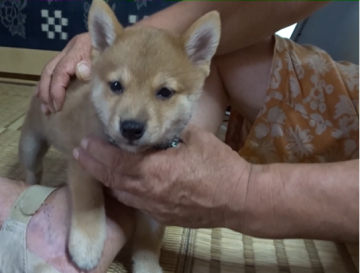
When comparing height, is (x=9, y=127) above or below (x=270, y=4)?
below

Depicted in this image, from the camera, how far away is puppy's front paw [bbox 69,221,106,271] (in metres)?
0.87

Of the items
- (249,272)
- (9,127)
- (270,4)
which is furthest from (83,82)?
(9,127)

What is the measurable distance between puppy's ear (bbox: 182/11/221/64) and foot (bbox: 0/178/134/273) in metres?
0.45

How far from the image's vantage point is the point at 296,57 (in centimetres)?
122

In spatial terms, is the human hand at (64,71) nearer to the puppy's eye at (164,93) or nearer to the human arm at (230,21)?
the human arm at (230,21)

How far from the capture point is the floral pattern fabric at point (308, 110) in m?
1.14

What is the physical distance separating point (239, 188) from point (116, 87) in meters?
0.35

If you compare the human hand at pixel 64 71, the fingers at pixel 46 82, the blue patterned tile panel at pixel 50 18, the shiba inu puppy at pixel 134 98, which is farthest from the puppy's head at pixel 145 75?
the blue patterned tile panel at pixel 50 18

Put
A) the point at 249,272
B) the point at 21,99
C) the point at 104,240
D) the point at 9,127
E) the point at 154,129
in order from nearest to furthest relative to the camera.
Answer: the point at 154,129, the point at 104,240, the point at 249,272, the point at 9,127, the point at 21,99

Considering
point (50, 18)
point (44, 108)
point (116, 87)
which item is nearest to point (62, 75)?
point (44, 108)

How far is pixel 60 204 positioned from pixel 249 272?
0.55 m

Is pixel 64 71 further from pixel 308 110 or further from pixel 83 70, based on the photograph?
pixel 308 110

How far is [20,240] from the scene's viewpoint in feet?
2.91

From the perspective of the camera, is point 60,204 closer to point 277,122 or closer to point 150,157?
point 150,157
